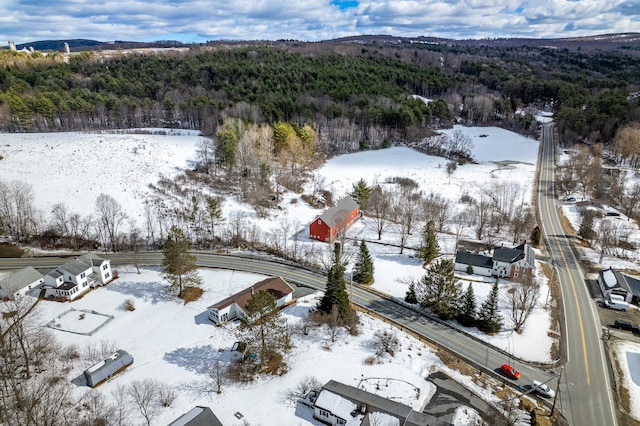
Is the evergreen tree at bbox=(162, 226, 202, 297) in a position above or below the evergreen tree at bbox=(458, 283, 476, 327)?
above

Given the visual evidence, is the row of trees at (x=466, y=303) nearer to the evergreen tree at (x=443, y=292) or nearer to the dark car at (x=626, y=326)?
the evergreen tree at (x=443, y=292)

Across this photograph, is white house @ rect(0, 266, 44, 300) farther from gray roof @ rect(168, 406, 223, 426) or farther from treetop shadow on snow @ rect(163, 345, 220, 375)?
A: gray roof @ rect(168, 406, 223, 426)

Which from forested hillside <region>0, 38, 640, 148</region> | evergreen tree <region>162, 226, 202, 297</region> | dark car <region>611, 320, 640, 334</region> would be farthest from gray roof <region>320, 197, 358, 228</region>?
forested hillside <region>0, 38, 640, 148</region>

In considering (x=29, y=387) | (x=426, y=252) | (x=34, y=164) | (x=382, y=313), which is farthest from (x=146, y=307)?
(x=34, y=164)

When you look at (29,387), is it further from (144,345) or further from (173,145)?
(173,145)

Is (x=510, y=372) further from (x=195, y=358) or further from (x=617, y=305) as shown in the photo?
(x=195, y=358)

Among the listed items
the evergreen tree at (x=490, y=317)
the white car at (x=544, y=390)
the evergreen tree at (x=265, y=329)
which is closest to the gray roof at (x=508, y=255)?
the evergreen tree at (x=490, y=317)

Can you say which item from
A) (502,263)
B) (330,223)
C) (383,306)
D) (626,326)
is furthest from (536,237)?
(330,223)

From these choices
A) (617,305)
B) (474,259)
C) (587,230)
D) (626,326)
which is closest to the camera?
(626,326)
